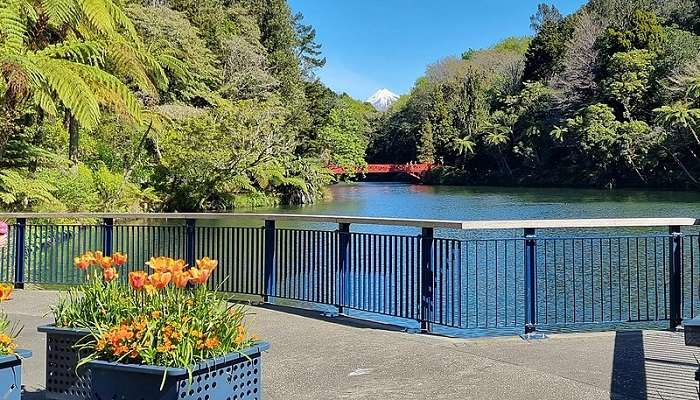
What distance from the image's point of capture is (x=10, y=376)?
9.56ft

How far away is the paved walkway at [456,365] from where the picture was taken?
401 centimetres

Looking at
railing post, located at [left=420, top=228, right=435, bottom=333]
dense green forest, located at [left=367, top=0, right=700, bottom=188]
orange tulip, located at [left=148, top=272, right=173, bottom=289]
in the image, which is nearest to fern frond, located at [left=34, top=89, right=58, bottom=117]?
railing post, located at [left=420, top=228, right=435, bottom=333]

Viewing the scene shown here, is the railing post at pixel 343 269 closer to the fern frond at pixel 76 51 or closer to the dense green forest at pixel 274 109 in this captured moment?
the dense green forest at pixel 274 109

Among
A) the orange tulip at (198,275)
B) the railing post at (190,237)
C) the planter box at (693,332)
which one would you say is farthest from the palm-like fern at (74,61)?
the planter box at (693,332)

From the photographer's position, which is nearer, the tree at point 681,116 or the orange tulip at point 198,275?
the orange tulip at point 198,275

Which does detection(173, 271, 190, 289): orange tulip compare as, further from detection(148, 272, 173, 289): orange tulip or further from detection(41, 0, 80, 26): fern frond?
detection(41, 0, 80, 26): fern frond

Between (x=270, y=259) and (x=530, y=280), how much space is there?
255 centimetres

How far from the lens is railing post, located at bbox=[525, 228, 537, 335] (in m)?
5.53

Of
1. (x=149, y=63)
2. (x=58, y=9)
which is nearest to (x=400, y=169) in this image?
(x=149, y=63)

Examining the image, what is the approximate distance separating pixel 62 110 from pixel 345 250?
1107 centimetres

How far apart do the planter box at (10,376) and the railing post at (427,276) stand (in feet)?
11.0

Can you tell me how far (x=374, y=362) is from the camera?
4719 millimetres

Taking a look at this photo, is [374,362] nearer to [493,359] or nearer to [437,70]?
[493,359]

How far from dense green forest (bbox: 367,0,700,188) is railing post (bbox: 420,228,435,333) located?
3905 cm
